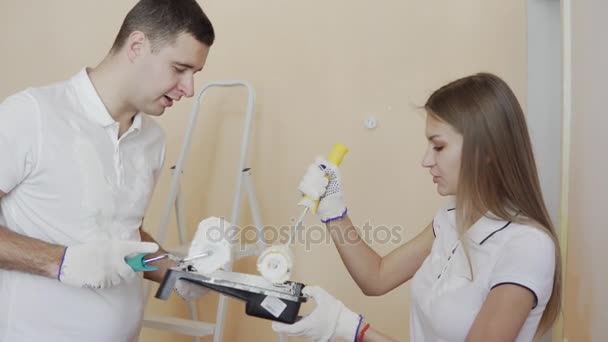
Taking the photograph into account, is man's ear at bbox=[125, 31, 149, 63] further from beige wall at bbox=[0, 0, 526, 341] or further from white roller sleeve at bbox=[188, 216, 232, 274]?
beige wall at bbox=[0, 0, 526, 341]

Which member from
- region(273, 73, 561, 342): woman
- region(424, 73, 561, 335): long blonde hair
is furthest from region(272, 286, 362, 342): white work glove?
region(424, 73, 561, 335): long blonde hair

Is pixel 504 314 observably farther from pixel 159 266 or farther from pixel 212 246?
pixel 159 266

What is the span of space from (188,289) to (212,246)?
0.15 meters

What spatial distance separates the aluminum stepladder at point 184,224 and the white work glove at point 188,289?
0.50 meters

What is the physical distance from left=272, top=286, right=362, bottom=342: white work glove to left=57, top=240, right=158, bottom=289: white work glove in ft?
1.03

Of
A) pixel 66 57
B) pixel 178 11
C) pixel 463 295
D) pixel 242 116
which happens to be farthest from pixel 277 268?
pixel 66 57

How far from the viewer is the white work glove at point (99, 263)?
3.89 feet

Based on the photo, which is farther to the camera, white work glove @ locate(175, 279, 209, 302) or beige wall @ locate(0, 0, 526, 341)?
beige wall @ locate(0, 0, 526, 341)

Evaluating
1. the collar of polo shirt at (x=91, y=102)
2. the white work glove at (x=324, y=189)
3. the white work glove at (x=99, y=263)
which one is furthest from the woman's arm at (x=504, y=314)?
the collar of polo shirt at (x=91, y=102)

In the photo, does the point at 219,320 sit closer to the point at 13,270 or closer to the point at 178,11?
the point at 13,270

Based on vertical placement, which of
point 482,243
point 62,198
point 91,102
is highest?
point 91,102

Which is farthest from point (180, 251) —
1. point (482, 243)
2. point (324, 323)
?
point (482, 243)

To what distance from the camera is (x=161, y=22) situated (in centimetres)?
138

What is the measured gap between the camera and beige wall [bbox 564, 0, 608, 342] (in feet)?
4.00
